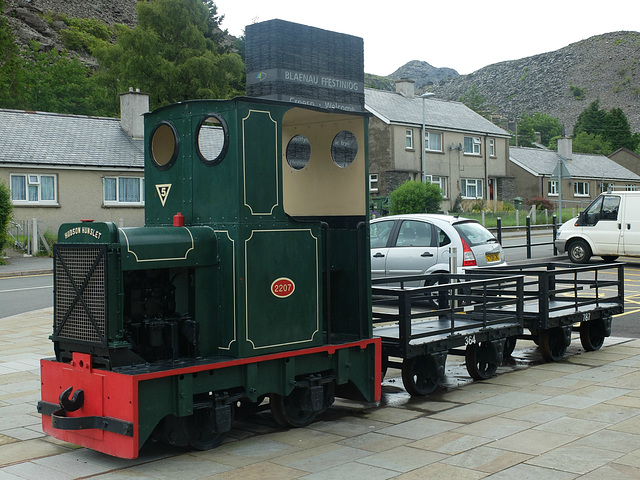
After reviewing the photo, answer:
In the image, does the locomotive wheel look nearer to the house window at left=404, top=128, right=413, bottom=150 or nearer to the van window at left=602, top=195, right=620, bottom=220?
the van window at left=602, top=195, right=620, bottom=220

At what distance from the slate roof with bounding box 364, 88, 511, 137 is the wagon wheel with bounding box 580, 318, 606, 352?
35055 millimetres

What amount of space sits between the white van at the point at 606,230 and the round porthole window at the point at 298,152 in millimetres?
16517

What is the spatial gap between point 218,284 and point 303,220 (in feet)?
3.20

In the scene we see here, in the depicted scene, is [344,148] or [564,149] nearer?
[344,148]

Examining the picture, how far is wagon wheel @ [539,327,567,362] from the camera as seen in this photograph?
10031 millimetres

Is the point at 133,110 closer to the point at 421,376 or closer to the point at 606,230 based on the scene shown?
the point at 606,230

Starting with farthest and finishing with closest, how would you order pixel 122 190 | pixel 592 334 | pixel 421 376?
pixel 122 190 < pixel 592 334 < pixel 421 376

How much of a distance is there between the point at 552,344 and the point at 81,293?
254 inches

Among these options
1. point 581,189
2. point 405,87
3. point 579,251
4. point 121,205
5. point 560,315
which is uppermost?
point 405,87

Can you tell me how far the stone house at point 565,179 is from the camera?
60.0m

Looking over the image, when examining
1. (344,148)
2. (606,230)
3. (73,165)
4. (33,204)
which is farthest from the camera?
(73,165)

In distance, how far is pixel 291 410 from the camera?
7117mm

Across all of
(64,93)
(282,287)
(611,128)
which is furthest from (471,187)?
(611,128)

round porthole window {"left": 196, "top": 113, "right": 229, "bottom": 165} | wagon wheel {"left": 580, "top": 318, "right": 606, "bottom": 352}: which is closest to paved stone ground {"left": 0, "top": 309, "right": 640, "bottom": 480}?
wagon wheel {"left": 580, "top": 318, "right": 606, "bottom": 352}
